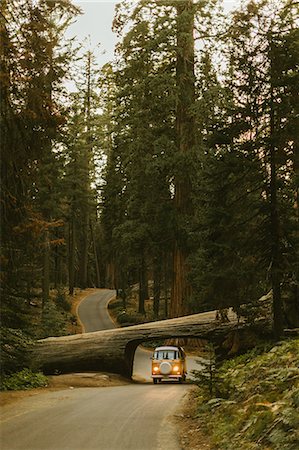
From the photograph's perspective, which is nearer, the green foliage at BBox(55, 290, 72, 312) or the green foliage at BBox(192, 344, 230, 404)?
the green foliage at BBox(192, 344, 230, 404)

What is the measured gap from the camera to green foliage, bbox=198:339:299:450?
7.29m

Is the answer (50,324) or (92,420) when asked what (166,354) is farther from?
(50,324)

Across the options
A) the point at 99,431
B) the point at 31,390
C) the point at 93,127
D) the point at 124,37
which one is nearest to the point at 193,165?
the point at 124,37

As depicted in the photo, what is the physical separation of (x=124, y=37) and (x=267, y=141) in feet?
47.7

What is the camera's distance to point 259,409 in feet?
30.1

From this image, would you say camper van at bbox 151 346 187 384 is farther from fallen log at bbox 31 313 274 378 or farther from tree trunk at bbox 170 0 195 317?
tree trunk at bbox 170 0 195 317

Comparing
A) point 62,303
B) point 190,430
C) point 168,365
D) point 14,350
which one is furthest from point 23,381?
point 62,303

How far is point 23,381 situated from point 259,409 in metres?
11.5

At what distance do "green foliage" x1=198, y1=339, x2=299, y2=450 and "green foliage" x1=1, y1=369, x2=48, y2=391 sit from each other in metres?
7.08

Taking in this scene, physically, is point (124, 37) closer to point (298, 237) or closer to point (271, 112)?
point (271, 112)

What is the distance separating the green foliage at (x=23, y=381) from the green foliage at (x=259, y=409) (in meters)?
7.08

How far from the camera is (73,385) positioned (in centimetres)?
2061

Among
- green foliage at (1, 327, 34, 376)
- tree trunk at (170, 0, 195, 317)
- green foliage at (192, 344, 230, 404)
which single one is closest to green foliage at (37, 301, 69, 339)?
tree trunk at (170, 0, 195, 317)

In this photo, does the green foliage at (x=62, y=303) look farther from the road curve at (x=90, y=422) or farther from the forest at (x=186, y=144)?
the road curve at (x=90, y=422)
